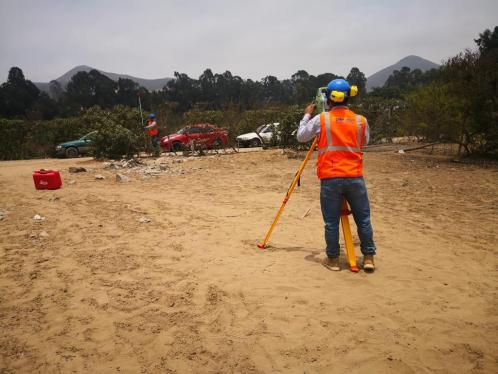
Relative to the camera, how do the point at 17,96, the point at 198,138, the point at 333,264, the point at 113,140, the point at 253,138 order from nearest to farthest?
the point at 333,264, the point at 113,140, the point at 198,138, the point at 253,138, the point at 17,96

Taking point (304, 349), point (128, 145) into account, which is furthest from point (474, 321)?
point (128, 145)

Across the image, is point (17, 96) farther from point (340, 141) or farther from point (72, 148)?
point (340, 141)

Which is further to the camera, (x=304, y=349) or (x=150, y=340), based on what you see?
(x=150, y=340)

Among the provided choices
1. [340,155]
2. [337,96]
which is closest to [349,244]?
[340,155]

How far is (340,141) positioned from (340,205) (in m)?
0.69

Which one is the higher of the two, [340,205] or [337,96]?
[337,96]

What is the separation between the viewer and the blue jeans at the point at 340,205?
11.7ft

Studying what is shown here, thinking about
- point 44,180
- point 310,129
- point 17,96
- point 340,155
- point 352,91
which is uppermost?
point 17,96

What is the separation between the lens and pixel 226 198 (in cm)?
742

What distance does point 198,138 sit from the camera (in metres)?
15.8

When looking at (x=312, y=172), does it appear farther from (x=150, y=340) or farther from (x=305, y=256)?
(x=150, y=340)

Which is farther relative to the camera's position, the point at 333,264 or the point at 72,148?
the point at 72,148

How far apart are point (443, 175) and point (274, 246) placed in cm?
713

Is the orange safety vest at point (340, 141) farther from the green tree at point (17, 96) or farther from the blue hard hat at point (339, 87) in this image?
the green tree at point (17, 96)
